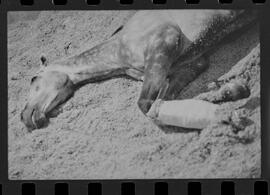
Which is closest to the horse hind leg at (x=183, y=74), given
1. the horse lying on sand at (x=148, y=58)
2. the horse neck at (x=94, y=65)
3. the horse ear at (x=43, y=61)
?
the horse lying on sand at (x=148, y=58)

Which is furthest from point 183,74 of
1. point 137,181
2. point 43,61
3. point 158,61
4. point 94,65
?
point 43,61

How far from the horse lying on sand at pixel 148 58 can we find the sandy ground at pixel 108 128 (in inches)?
2.6

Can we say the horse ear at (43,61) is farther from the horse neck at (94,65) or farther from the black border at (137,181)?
the black border at (137,181)

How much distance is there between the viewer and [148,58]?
3041mm

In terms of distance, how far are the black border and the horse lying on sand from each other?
7cm

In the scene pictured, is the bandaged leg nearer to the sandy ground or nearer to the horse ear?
the sandy ground

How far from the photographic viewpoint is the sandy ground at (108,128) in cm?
302

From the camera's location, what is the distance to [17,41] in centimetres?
313

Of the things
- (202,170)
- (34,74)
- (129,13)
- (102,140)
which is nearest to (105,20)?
(129,13)

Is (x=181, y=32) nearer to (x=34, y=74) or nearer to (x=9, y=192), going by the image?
(x=34, y=74)

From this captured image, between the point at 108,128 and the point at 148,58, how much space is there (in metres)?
0.62

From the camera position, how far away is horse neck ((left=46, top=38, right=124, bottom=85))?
3.12m

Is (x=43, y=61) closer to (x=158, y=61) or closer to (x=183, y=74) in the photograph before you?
(x=158, y=61)

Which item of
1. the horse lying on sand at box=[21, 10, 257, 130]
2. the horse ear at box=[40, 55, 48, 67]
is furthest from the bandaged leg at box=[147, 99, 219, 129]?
the horse ear at box=[40, 55, 48, 67]
